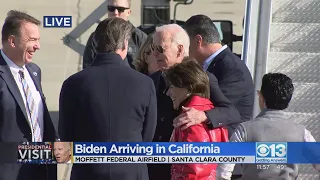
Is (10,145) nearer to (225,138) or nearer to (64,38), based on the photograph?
(225,138)

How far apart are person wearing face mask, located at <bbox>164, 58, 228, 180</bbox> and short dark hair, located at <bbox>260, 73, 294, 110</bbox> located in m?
0.33

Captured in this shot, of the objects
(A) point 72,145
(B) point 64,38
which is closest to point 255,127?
(A) point 72,145

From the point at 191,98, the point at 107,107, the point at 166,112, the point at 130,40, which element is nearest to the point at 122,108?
the point at 107,107

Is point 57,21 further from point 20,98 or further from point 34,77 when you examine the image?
point 20,98

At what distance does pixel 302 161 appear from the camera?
422 cm

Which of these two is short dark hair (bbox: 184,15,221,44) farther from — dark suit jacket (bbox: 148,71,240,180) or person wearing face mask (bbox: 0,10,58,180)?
person wearing face mask (bbox: 0,10,58,180)

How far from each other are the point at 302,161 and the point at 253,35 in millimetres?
2151

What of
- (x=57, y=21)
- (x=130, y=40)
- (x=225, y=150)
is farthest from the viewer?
(x=57, y=21)

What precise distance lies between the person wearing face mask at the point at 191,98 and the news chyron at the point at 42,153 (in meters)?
0.71

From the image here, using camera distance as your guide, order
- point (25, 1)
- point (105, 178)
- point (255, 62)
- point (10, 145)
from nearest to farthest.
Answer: point (105, 178) → point (10, 145) → point (255, 62) → point (25, 1)

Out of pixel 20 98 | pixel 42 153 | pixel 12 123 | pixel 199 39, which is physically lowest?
pixel 42 153

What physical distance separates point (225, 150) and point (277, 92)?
45cm

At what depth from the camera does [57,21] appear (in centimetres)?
796

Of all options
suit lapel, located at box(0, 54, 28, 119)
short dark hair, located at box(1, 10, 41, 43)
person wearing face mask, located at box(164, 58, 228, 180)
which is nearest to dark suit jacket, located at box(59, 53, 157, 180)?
person wearing face mask, located at box(164, 58, 228, 180)
